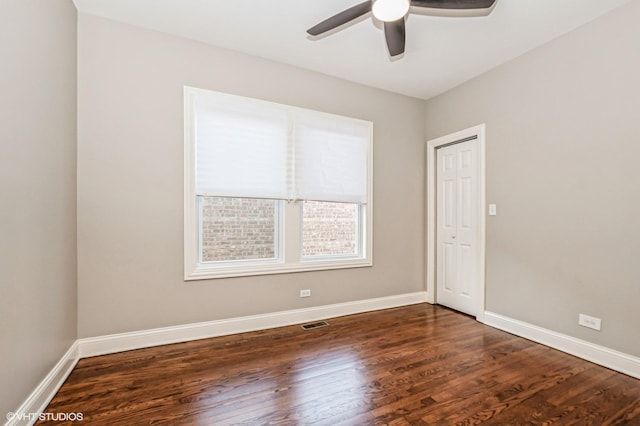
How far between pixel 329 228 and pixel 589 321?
2564 mm

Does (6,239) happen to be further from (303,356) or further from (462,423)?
(462,423)

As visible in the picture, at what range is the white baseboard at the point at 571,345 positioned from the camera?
2.25 metres

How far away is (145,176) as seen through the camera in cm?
266

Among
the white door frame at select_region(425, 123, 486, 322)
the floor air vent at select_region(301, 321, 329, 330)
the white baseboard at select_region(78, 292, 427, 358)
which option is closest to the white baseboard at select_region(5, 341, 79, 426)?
the white baseboard at select_region(78, 292, 427, 358)

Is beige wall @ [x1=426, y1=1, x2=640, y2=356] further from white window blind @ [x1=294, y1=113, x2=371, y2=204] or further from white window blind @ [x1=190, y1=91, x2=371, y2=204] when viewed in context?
white window blind @ [x1=190, y1=91, x2=371, y2=204]

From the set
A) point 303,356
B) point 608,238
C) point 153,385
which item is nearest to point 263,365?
point 303,356

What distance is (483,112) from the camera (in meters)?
3.42

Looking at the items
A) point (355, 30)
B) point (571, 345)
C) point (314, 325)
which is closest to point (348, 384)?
point (314, 325)

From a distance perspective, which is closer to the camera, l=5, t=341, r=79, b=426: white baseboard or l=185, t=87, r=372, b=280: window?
l=5, t=341, r=79, b=426: white baseboard

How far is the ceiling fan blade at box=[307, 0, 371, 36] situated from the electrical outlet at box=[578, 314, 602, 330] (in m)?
3.08

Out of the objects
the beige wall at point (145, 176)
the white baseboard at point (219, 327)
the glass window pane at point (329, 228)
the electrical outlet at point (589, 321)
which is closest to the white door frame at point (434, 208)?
the white baseboard at point (219, 327)

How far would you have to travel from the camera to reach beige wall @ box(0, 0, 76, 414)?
1.46 m

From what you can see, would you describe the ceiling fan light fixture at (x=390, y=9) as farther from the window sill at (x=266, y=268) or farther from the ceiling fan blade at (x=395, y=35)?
the window sill at (x=266, y=268)

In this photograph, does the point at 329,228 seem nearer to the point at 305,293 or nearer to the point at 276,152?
the point at 305,293
